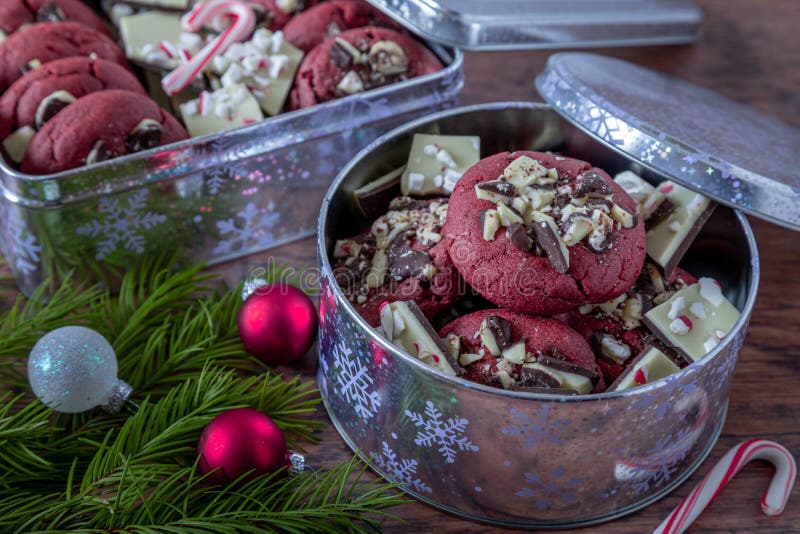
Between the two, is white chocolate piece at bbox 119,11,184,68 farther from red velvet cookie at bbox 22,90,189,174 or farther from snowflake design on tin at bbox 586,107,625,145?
snowflake design on tin at bbox 586,107,625,145

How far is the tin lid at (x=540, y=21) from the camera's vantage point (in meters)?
1.30

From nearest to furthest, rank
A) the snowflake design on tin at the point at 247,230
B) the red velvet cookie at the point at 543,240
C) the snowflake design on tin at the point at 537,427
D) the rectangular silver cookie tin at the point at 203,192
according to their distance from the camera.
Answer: the snowflake design on tin at the point at 537,427 < the red velvet cookie at the point at 543,240 < the rectangular silver cookie tin at the point at 203,192 < the snowflake design on tin at the point at 247,230

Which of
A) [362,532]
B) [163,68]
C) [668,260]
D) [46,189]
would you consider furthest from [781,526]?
[163,68]

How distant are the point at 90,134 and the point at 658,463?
91 cm

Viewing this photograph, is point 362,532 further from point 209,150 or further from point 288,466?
point 209,150

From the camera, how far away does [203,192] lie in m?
1.33

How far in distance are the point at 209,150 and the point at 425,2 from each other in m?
0.40

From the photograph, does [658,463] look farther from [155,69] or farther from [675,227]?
[155,69]

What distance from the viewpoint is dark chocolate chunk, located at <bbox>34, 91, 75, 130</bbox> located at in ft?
4.23

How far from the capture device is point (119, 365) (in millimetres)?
1167

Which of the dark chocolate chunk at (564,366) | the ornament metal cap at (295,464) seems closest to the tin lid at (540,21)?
the dark chocolate chunk at (564,366)

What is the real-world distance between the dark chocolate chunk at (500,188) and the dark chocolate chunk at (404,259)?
0.13 meters

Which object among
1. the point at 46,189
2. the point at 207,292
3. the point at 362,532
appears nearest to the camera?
the point at 362,532

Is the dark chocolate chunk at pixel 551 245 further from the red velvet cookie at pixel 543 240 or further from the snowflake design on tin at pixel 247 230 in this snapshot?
the snowflake design on tin at pixel 247 230
